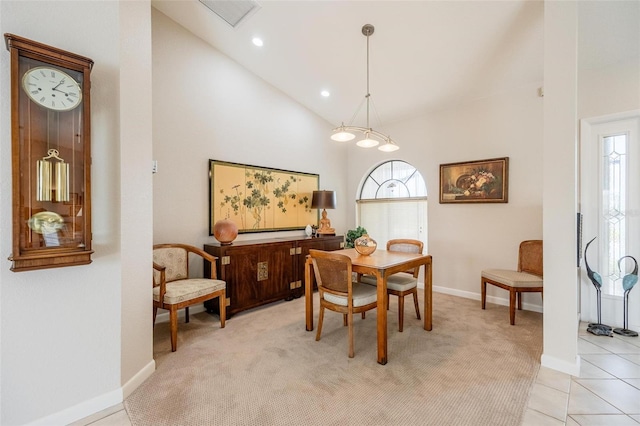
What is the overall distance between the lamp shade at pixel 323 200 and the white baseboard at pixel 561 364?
118 inches

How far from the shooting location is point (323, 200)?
14.4 ft

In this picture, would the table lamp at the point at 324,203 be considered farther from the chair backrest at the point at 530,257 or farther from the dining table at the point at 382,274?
the chair backrest at the point at 530,257

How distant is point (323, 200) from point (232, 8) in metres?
2.61

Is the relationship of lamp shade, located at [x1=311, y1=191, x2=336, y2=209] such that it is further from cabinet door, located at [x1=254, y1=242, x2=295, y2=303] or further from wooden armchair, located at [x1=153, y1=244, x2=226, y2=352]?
wooden armchair, located at [x1=153, y1=244, x2=226, y2=352]

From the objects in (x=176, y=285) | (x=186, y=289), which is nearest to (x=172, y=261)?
(x=176, y=285)

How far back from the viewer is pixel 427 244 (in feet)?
14.4

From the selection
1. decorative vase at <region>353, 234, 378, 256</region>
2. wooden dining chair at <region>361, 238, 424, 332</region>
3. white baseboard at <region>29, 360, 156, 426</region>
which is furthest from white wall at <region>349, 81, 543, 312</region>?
white baseboard at <region>29, 360, 156, 426</region>

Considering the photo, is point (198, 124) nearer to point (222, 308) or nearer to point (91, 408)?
point (222, 308)

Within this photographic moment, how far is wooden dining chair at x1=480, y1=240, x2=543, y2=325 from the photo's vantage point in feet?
9.67

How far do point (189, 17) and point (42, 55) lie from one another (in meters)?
2.10

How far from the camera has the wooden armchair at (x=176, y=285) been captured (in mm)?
2445

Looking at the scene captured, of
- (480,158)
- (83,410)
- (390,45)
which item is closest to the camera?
(83,410)

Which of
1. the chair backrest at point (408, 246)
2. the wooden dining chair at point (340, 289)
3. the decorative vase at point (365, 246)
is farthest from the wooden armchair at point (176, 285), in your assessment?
the chair backrest at point (408, 246)

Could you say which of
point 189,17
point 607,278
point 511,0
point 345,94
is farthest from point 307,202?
point 607,278
